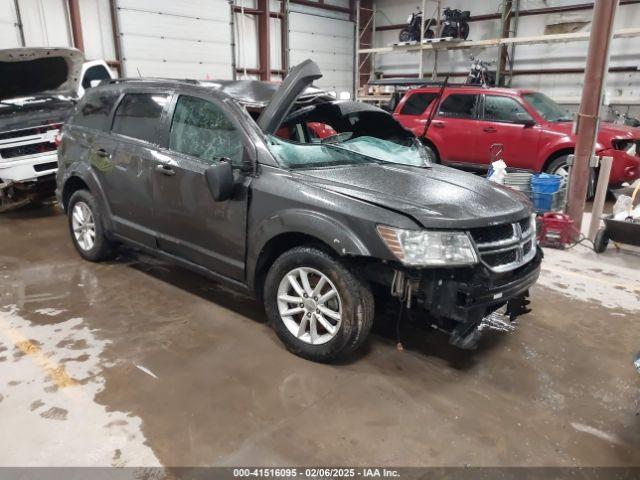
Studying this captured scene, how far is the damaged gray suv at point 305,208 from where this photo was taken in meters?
2.64

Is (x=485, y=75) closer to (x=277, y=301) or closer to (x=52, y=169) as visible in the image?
(x=52, y=169)

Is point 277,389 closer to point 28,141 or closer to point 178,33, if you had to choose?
point 28,141

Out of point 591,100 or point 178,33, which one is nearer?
point 591,100

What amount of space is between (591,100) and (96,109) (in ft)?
16.5

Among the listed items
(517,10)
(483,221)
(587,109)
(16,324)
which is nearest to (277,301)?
(483,221)

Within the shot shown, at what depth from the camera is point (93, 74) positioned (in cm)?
745

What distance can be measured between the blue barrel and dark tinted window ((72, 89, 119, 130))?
499cm

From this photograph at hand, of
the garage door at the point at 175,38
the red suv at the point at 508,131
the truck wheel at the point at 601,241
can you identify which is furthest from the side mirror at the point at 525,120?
the garage door at the point at 175,38

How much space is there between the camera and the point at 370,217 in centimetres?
263

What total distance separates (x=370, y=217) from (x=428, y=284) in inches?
18.7

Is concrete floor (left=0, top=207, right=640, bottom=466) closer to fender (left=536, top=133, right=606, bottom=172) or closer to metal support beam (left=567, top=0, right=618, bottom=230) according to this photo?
metal support beam (left=567, top=0, right=618, bottom=230)

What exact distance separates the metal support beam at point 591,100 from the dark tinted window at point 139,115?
4415mm

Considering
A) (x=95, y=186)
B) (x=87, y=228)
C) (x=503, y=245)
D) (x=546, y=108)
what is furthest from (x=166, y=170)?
(x=546, y=108)

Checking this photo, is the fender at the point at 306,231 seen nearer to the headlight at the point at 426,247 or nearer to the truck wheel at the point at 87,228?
the headlight at the point at 426,247
